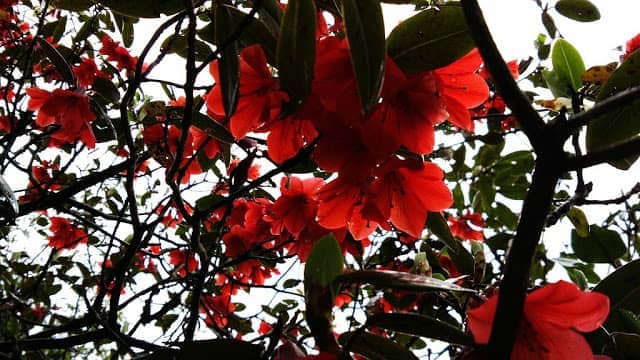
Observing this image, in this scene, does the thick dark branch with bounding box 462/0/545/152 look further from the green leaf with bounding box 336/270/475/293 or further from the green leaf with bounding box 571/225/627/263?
the green leaf with bounding box 571/225/627/263

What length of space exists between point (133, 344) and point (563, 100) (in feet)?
3.39

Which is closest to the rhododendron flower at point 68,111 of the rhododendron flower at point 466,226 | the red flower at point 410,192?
the red flower at point 410,192

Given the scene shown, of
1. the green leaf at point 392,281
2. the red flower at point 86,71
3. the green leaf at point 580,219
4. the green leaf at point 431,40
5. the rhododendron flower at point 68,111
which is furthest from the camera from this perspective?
the red flower at point 86,71

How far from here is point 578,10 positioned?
1346mm

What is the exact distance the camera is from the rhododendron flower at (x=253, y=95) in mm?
747

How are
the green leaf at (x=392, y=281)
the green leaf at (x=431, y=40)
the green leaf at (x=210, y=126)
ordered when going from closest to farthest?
the green leaf at (x=392, y=281), the green leaf at (x=431, y=40), the green leaf at (x=210, y=126)

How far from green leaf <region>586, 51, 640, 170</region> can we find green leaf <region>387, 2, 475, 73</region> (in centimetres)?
22

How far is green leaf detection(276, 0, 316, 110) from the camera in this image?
0.59 metres

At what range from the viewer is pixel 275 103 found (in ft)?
2.42

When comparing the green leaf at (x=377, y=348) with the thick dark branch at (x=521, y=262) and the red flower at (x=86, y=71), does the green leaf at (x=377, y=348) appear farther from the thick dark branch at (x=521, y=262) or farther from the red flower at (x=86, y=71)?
the red flower at (x=86, y=71)

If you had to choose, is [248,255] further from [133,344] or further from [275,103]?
[275,103]

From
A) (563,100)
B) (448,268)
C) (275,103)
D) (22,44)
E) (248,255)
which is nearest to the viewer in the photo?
(275,103)

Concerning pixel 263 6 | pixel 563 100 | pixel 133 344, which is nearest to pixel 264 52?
pixel 263 6

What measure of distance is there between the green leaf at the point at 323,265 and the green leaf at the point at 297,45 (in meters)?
0.19
